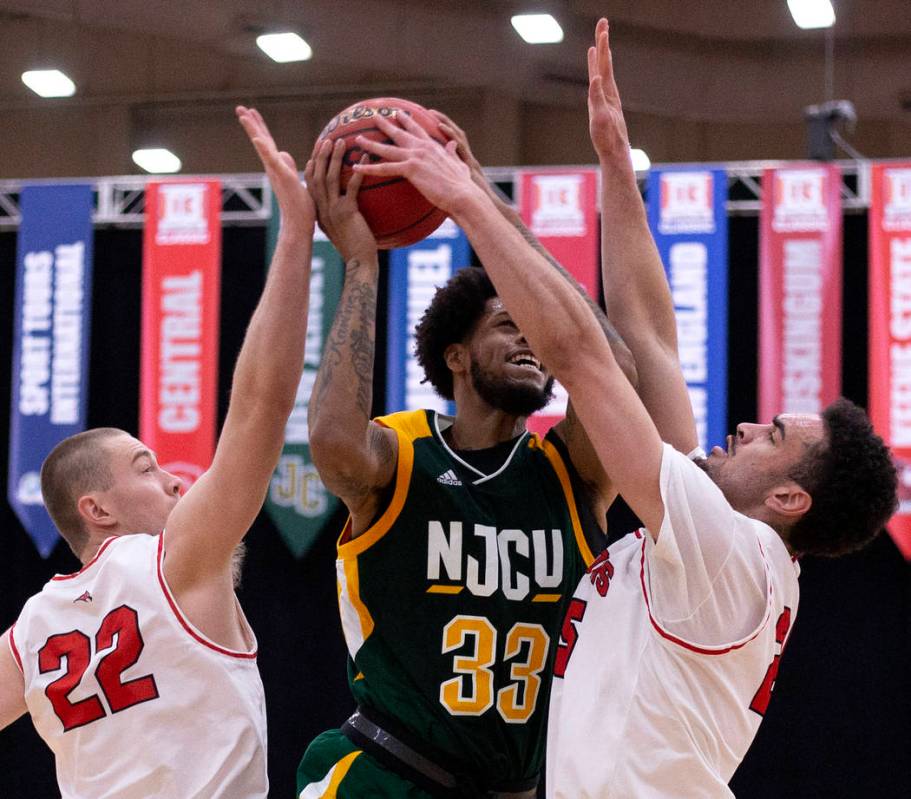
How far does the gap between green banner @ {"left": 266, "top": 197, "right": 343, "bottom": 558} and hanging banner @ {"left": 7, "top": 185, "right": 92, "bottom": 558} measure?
1.38 meters

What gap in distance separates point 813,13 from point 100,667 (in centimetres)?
1018

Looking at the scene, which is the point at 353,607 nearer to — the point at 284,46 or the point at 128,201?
the point at 128,201

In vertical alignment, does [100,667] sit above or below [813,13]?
below

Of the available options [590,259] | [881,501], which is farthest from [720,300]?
[881,501]

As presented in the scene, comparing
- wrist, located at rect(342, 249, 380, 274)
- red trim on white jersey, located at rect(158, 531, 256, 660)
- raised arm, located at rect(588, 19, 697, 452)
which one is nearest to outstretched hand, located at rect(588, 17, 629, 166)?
raised arm, located at rect(588, 19, 697, 452)

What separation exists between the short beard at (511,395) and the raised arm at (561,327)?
53cm

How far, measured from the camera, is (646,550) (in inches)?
121

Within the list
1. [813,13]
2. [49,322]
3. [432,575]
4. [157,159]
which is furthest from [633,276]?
[157,159]

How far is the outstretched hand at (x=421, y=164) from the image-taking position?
9.98 ft

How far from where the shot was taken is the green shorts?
3.39m

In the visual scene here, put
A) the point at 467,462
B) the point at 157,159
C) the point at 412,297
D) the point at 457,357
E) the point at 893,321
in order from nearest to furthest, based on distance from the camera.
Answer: the point at 467,462, the point at 457,357, the point at 893,321, the point at 412,297, the point at 157,159

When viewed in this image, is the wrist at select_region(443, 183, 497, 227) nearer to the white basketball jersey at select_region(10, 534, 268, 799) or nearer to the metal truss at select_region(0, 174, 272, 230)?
the white basketball jersey at select_region(10, 534, 268, 799)

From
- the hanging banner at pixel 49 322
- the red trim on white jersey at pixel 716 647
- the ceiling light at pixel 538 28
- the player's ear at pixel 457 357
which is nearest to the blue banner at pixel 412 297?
the hanging banner at pixel 49 322

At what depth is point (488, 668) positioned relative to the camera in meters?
3.40
